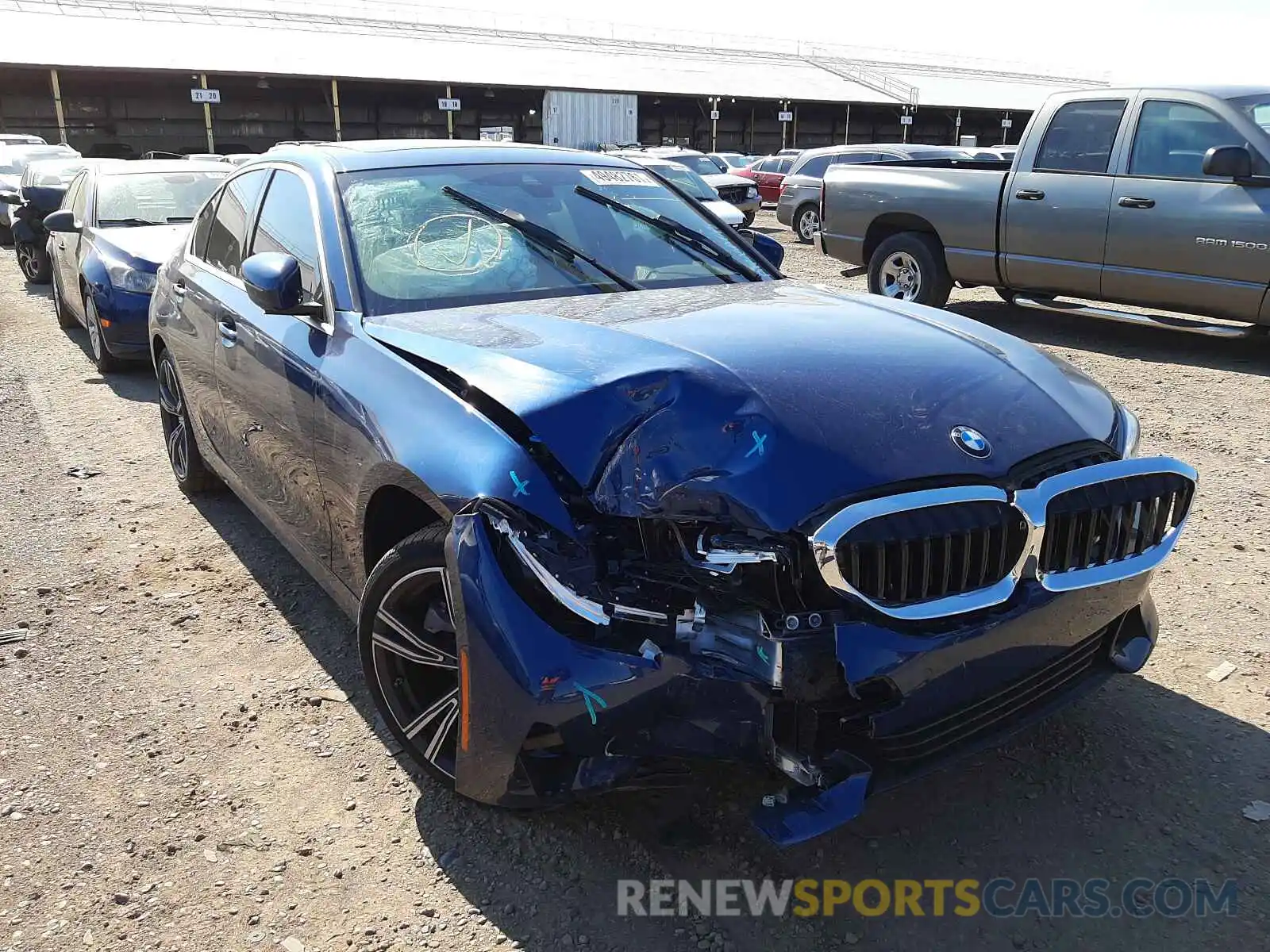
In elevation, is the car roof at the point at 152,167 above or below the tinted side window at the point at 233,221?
above

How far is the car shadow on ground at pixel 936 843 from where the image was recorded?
7.80 feet

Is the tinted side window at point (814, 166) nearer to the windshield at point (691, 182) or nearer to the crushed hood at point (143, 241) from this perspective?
the windshield at point (691, 182)

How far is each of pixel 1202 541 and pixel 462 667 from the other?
12.0 ft

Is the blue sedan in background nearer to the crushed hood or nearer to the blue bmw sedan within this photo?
the crushed hood

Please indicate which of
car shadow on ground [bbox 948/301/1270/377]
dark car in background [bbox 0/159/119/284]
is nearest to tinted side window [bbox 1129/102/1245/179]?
car shadow on ground [bbox 948/301/1270/377]

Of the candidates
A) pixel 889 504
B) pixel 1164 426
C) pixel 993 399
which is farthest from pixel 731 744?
pixel 1164 426

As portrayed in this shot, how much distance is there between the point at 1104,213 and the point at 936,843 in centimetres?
708

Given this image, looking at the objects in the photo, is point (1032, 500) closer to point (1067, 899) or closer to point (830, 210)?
point (1067, 899)

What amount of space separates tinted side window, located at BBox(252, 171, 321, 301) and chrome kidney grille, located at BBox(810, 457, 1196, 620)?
6.85 ft

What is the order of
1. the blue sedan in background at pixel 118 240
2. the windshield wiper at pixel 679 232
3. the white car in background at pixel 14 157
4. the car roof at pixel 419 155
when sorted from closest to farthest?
the car roof at pixel 419 155 → the windshield wiper at pixel 679 232 → the blue sedan in background at pixel 118 240 → the white car in background at pixel 14 157

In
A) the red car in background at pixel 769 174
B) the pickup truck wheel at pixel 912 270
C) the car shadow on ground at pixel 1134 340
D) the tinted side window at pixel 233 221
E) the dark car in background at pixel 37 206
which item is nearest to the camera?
the tinted side window at pixel 233 221

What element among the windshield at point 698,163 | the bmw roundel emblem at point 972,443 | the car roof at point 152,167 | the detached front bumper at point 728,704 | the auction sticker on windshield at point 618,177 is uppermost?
the windshield at point 698,163

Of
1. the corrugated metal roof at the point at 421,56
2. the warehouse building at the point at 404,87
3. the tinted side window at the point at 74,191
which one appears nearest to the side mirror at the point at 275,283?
the tinted side window at the point at 74,191

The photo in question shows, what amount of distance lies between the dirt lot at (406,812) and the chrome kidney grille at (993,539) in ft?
2.00
